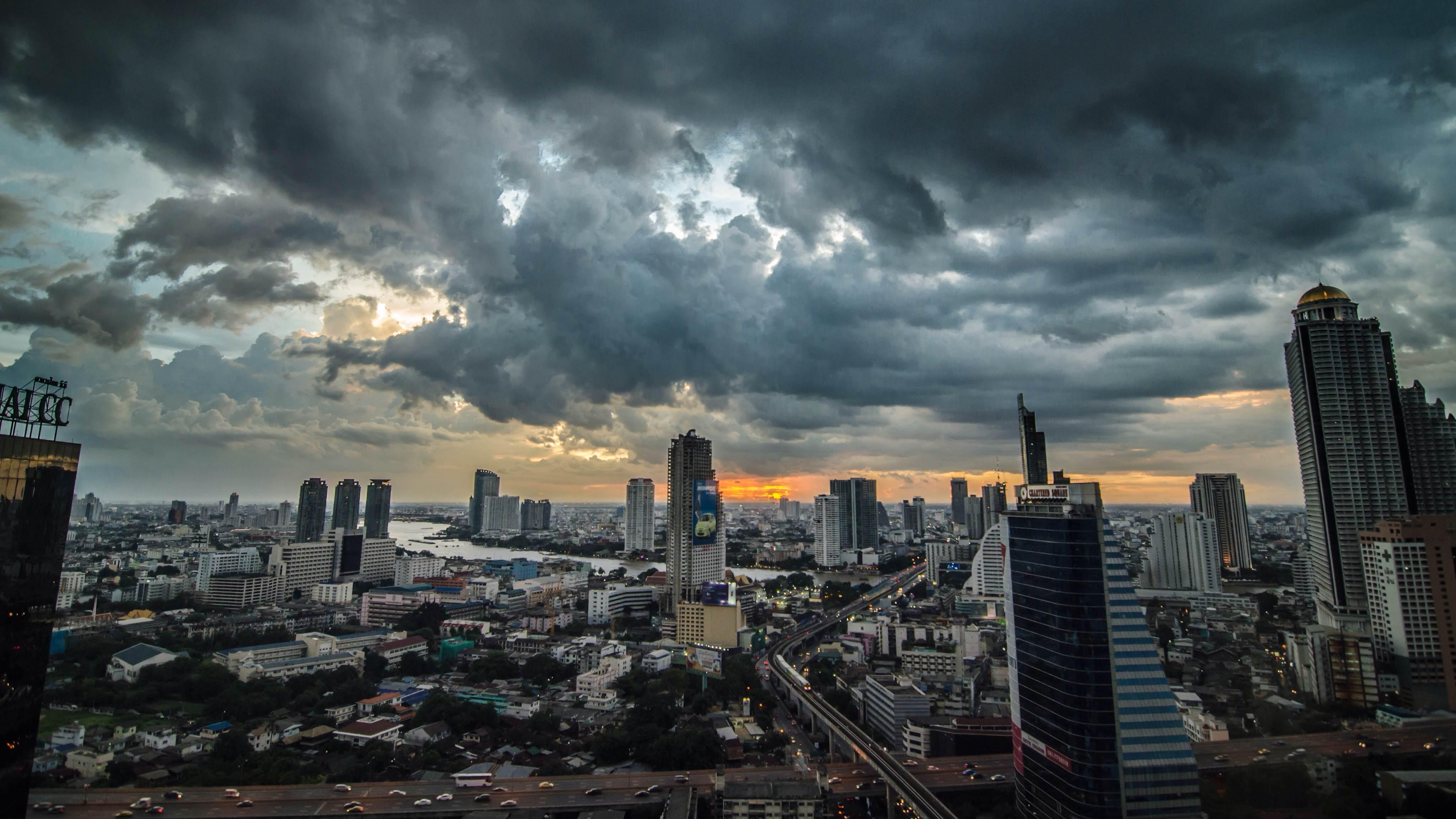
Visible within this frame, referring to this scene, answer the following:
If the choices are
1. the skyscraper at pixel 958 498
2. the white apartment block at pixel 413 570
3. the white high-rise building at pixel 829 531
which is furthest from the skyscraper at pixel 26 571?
the skyscraper at pixel 958 498

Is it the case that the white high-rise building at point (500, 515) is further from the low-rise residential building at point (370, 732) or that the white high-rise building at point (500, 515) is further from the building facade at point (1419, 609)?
the building facade at point (1419, 609)

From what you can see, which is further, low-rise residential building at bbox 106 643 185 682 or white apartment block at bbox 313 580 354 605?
white apartment block at bbox 313 580 354 605

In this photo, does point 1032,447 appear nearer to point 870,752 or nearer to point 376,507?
point 870,752

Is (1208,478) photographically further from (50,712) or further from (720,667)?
(50,712)

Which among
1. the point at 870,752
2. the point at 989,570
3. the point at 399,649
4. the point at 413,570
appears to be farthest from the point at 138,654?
the point at 989,570

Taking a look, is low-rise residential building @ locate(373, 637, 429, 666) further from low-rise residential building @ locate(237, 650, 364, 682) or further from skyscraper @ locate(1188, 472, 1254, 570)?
skyscraper @ locate(1188, 472, 1254, 570)

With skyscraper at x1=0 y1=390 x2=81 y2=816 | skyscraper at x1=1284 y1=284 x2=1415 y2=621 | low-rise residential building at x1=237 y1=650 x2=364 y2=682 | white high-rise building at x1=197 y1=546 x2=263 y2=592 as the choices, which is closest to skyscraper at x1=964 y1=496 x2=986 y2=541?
skyscraper at x1=1284 y1=284 x2=1415 y2=621

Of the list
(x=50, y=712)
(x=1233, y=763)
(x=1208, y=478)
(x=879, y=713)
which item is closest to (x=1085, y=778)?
(x=1233, y=763)
